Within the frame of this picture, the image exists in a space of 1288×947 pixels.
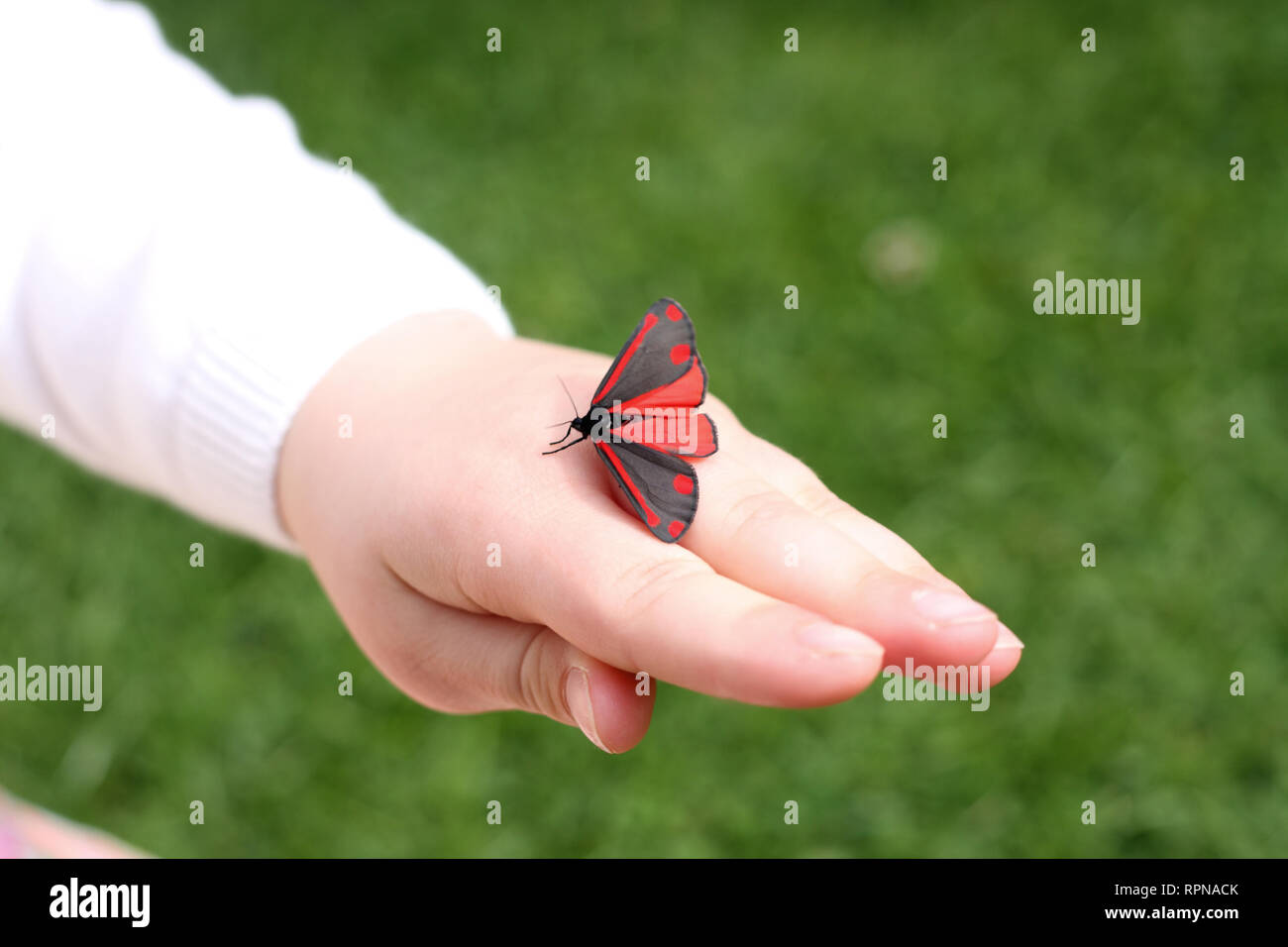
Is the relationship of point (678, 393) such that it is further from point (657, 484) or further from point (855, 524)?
point (855, 524)

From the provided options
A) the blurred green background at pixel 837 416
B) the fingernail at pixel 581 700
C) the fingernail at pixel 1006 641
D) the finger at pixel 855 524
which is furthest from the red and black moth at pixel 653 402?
the blurred green background at pixel 837 416

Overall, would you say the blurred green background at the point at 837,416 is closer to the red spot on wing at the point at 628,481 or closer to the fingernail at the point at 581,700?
the fingernail at the point at 581,700

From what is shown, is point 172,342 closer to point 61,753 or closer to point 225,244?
point 225,244

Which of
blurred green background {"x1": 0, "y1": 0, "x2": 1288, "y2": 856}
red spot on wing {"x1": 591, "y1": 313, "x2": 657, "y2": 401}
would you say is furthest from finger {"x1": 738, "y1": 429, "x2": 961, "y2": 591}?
blurred green background {"x1": 0, "y1": 0, "x2": 1288, "y2": 856}

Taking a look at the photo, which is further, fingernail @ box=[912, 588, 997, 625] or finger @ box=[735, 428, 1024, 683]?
finger @ box=[735, 428, 1024, 683]

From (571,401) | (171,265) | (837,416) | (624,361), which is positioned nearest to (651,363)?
(624,361)

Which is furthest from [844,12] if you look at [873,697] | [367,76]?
[873,697]

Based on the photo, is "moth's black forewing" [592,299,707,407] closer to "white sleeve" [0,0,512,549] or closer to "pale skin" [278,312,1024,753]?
"pale skin" [278,312,1024,753]
